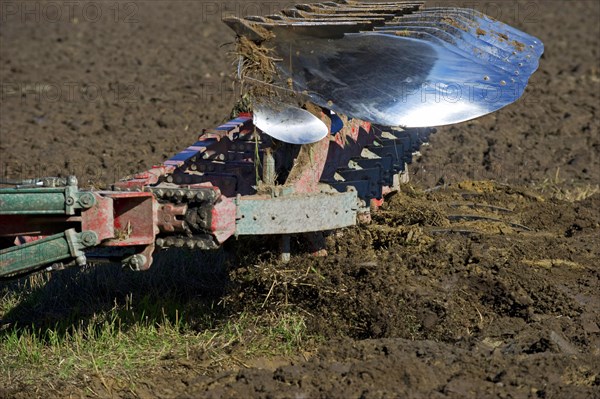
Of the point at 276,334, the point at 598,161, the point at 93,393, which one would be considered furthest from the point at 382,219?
the point at 598,161

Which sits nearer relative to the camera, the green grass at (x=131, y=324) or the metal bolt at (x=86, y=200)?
the metal bolt at (x=86, y=200)

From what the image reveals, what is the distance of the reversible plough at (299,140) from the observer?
4242mm

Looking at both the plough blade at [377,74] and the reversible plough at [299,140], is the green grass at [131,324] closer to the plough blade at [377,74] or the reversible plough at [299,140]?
the reversible plough at [299,140]

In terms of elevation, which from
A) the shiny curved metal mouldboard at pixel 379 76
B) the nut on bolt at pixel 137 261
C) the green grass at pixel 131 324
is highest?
the shiny curved metal mouldboard at pixel 379 76

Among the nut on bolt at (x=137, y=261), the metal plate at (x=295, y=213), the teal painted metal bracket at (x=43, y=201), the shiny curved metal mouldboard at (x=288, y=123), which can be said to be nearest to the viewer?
the teal painted metal bracket at (x=43, y=201)

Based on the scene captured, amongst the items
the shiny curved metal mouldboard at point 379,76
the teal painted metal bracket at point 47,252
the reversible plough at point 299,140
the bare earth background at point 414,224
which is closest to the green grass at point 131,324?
the bare earth background at point 414,224

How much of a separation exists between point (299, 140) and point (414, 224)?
1455 mm

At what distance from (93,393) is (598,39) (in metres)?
12.6

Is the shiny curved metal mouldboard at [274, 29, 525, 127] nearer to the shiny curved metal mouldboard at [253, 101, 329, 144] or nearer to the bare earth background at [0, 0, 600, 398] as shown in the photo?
the shiny curved metal mouldboard at [253, 101, 329, 144]

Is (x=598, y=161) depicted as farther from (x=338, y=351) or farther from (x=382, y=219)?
(x=338, y=351)

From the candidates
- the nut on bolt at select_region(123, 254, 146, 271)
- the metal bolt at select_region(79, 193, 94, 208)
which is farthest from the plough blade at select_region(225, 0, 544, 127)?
the metal bolt at select_region(79, 193, 94, 208)

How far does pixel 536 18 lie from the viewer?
17.5 m

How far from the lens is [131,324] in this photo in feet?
18.1

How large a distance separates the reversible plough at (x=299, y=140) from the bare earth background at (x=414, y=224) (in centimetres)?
44
